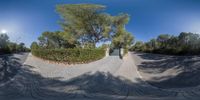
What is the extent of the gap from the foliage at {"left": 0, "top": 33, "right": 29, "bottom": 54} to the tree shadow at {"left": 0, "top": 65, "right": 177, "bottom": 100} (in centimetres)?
184

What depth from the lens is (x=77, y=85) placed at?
682cm

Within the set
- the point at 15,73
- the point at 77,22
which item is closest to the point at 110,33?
the point at 77,22

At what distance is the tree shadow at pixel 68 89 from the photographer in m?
5.93

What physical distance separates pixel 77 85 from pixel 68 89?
20.8 inches

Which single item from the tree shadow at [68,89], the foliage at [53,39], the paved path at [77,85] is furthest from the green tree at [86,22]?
the tree shadow at [68,89]

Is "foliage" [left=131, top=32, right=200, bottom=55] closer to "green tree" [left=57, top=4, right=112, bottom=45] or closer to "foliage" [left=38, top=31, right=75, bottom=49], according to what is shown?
"green tree" [left=57, top=4, right=112, bottom=45]

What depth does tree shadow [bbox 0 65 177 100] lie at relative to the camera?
5929 mm

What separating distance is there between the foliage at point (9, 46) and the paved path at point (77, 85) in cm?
98

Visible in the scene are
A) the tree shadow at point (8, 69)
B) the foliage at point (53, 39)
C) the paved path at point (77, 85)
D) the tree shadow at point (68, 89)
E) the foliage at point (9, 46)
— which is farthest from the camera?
the tree shadow at point (8, 69)

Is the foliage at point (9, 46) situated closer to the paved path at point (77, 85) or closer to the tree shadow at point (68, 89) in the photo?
the paved path at point (77, 85)

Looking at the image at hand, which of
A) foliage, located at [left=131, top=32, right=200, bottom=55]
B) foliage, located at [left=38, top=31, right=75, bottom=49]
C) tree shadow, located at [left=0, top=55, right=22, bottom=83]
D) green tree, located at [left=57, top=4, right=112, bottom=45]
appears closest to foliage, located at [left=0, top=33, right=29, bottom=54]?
foliage, located at [left=38, top=31, right=75, bottom=49]

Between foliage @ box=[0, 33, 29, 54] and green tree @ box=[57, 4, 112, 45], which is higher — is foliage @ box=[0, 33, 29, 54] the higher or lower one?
the lower one

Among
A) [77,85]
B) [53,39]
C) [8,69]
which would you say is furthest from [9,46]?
[8,69]

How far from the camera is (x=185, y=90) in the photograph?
740 centimetres
